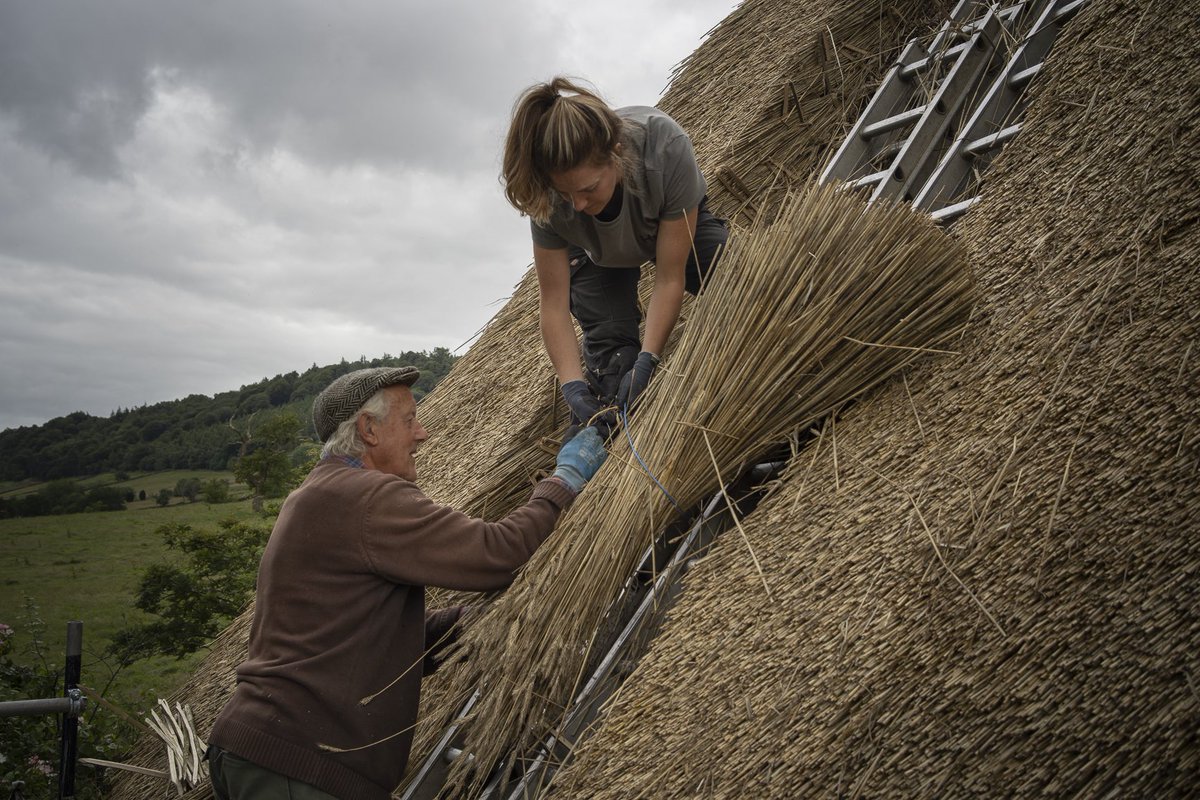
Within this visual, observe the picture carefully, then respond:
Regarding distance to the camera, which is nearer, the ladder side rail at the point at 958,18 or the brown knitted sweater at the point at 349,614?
the brown knitted sweater at the point at 349,614

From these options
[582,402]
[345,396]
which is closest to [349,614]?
[345,396]

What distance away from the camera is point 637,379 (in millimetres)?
2160

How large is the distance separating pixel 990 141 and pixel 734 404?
1.24 metres

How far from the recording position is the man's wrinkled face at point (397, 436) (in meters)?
2.10

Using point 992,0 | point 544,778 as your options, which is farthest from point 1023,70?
point 544,778

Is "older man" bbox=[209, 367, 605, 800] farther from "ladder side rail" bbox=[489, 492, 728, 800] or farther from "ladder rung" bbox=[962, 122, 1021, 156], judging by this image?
"ladder rung" bbox=[962, 122, 1021, 156]

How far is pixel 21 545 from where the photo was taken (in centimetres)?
1128

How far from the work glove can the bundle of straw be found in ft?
1.16

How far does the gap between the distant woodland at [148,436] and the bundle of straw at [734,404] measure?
1334 centimetres

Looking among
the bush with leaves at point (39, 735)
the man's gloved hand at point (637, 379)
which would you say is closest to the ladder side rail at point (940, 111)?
the man's gloved hand at point (637, 379)

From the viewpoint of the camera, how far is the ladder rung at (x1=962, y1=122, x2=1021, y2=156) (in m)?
2.34

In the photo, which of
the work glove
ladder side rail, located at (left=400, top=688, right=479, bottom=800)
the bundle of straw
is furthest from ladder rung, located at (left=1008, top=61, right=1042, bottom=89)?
ladder side rail, located at (left=400, top=688, right=479, bottom=800)

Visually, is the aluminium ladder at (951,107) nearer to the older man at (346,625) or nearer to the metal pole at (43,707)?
the older man at (346,625)

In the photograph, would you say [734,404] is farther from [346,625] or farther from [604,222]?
[346,625]
